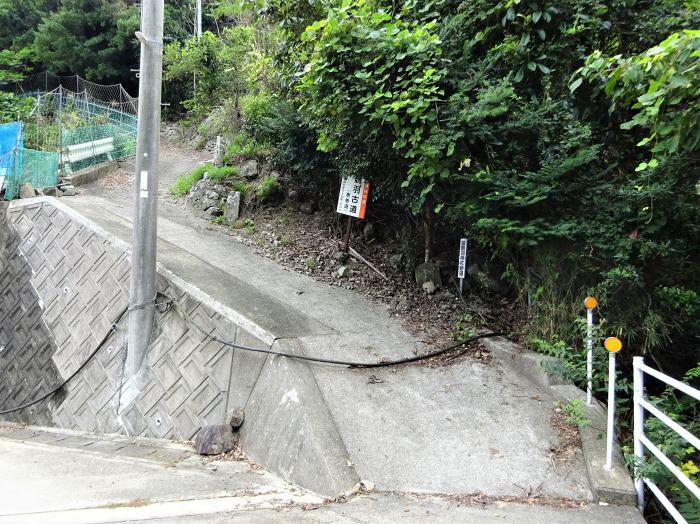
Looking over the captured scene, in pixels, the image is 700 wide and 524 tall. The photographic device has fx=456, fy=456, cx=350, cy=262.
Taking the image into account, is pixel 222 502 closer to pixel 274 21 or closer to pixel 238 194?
pixel 274 21

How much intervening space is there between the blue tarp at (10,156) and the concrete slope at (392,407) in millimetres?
5439

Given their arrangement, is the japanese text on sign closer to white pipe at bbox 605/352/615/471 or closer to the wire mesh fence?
white pipe at bbox 605/352/615/471

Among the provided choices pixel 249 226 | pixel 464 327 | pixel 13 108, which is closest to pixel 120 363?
pixel 249 226

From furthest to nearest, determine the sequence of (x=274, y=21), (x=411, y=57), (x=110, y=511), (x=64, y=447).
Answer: (x=274, y=21) < (x=64, y=447) < (x=411, y=57) < (x=110, y=511)

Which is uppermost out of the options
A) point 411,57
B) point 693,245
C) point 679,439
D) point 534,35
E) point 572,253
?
point 534,35

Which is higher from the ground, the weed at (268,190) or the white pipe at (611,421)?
the weed at (268,190)

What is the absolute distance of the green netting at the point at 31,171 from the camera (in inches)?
384

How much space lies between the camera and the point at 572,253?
471 cm

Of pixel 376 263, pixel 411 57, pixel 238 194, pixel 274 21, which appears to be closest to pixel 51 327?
pixel 238 194

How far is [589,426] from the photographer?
400 centimetres

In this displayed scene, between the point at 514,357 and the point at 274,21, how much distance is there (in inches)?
241

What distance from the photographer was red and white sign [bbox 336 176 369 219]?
24.6 ft

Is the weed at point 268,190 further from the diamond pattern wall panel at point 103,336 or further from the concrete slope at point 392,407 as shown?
the diamond pattern wall panel at point 103,336

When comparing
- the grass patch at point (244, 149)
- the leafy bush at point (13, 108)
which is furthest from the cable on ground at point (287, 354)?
the leafy bush at point (13, 108)
